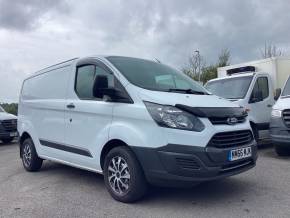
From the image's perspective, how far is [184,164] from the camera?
176 inches

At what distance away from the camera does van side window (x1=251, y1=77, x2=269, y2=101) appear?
9489mm

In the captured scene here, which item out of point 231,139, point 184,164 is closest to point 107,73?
point 184,164

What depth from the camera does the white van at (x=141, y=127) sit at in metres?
4.50

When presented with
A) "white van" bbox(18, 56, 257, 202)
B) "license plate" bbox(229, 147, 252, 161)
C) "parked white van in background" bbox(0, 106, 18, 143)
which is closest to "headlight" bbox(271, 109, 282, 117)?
"white van" bbox(18, 56, 257, 202)

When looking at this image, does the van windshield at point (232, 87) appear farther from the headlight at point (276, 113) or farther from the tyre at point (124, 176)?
the tyre at point (124, 176)

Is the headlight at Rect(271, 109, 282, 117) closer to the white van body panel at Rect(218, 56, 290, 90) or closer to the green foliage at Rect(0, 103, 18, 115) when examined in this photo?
the white van body panel at Rect(218, 56, 290, 90)

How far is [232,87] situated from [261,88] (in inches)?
28.7

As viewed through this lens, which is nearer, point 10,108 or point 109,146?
point 109,146

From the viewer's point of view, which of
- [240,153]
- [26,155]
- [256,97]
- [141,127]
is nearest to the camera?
[141,127]

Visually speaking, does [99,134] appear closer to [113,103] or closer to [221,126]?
[113,103]

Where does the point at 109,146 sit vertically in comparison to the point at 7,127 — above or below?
above

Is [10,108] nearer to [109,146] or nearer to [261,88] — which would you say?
[261,88]

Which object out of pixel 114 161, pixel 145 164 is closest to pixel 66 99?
pixel 114 161

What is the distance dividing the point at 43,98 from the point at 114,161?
2.69 metres
